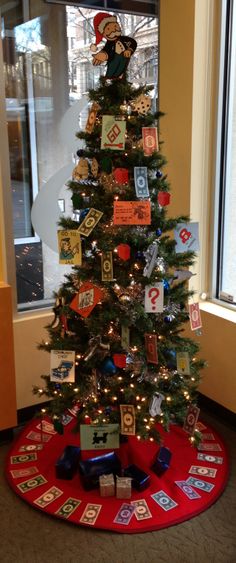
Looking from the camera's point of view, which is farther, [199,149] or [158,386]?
[199,149]

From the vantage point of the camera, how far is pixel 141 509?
2.22 metres

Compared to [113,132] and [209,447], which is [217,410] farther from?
[113,132]

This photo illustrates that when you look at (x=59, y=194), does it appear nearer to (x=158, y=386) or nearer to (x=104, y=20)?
(x=104, y=20)

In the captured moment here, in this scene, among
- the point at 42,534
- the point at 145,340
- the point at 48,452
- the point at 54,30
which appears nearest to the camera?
the point at 42,534

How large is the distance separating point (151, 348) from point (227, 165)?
4.28 ft

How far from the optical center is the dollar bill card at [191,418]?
250 cm

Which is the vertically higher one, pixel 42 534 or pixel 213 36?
pixel 213 36

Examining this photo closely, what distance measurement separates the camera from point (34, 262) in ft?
10.1

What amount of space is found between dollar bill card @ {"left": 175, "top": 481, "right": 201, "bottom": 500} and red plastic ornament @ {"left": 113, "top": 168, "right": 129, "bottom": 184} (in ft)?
4.45

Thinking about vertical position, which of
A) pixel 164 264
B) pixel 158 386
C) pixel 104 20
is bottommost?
pixel 158 386

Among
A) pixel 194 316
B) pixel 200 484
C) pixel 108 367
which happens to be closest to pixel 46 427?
pixel 108 367

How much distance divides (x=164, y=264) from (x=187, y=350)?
40 centimetres

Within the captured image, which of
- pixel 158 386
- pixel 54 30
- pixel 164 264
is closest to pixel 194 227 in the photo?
pixel 164 264

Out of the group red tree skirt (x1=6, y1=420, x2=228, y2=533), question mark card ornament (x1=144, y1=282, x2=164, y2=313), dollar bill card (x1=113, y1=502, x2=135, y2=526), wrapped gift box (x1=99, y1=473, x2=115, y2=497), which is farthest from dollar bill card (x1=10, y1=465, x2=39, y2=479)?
question mark card ornament (x1=144, y1=282, x2=164, y2=313)
